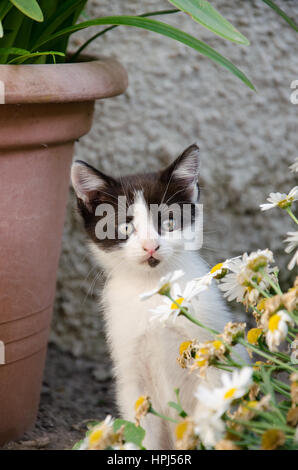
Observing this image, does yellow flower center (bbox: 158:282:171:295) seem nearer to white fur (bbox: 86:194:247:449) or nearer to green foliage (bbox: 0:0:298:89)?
white fur (bbox: 86:194:247:449)

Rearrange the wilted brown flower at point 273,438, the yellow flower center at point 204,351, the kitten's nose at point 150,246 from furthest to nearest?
1. the kitten's nose at point 150,246
2. the yellow flower center at point 204,351
3. the wilted brown flower at point 273,438

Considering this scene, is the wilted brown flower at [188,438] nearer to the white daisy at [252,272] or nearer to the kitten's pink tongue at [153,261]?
the white daisy at [252,272]

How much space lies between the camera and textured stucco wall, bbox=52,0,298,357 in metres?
1.91

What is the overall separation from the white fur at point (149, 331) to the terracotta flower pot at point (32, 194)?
0.17m

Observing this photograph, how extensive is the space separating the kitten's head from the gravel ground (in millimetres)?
443

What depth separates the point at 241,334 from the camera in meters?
0.88

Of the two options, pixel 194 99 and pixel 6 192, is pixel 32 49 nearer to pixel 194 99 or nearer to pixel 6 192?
pixel 6 192

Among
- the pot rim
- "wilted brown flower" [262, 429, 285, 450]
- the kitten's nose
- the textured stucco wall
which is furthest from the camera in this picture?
the textured stucco wall

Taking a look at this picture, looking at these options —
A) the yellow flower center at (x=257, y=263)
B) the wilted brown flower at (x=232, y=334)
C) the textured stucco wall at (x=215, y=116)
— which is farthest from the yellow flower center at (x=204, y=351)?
the textured stucco wall at (x=215, y=116)

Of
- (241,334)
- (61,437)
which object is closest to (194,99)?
(61,437)

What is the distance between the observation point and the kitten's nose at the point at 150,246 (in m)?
1.33

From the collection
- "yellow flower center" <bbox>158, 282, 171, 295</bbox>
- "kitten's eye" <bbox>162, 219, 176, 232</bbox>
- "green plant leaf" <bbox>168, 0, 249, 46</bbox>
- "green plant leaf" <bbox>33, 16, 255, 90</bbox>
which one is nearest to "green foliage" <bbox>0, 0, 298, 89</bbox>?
"green plant leaf" <bbox>33, 16, 255, 90</bbox>

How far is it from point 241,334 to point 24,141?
0.66 meters
